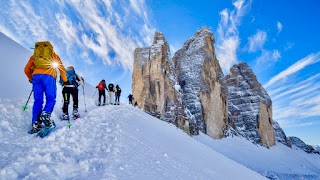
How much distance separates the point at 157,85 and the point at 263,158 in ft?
135

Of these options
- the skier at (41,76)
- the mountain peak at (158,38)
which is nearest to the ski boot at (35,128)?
the skier at (41,76)

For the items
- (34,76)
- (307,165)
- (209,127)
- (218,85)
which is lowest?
(307,165)

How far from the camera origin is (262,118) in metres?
93.4

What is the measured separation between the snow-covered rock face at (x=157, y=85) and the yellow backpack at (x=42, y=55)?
4646 centimetres

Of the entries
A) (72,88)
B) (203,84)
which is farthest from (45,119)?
(203,84)

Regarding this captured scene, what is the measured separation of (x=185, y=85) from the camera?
235 feet

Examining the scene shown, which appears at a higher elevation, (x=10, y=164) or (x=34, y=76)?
(x=34, y=76)

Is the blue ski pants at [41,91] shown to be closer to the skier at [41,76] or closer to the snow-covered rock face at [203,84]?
the skier at [41,76]

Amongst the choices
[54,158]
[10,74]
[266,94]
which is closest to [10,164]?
[54,158]

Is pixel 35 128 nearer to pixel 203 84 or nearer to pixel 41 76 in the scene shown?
pixel 41 76

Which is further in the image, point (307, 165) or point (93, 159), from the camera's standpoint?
point (307, 165)

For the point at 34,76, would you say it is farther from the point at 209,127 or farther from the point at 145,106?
the point at 209,127

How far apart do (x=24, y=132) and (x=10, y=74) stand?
4.46 meters

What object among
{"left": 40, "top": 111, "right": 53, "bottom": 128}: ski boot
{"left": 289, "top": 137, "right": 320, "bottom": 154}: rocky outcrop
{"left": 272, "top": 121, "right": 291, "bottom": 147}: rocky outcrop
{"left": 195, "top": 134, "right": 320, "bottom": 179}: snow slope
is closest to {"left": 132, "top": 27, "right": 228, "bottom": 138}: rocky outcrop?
{"left": 195, "top": 134, "right": 320, "bottom": 179}: snow slope
